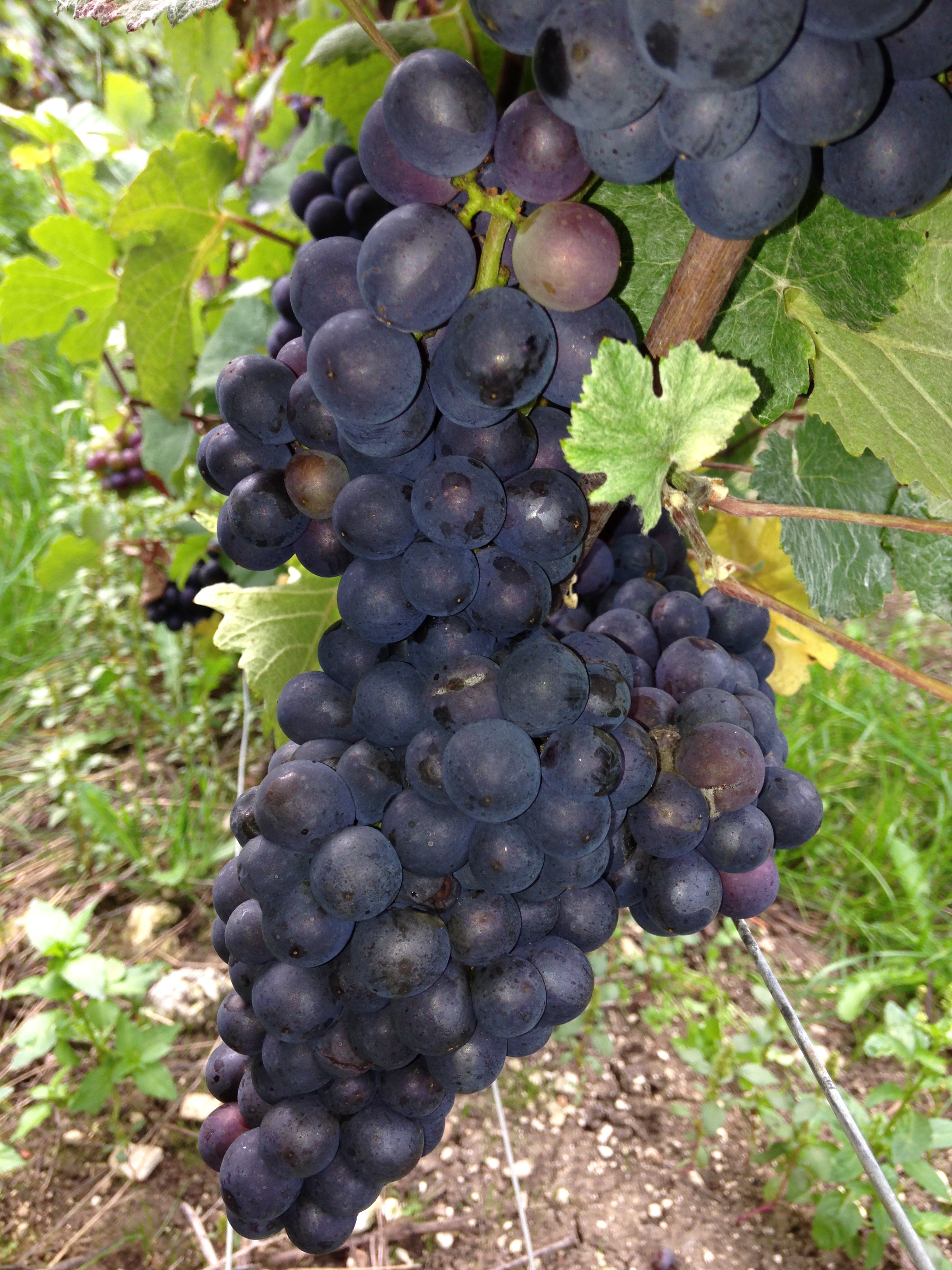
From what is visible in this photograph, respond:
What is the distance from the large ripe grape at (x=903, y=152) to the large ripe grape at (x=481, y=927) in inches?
18.2

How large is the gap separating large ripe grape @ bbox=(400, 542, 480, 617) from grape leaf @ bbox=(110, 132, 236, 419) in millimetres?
743

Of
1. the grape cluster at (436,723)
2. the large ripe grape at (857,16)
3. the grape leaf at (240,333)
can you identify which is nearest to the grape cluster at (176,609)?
the grape leaf at (240,333)

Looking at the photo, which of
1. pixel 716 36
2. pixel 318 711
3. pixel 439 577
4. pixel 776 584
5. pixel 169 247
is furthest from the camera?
pixel 169 247

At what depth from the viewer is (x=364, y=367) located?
479 millimetres

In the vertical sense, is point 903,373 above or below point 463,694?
above

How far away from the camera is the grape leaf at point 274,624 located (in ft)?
2.57

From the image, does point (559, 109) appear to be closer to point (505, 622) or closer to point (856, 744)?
point (505, 622)

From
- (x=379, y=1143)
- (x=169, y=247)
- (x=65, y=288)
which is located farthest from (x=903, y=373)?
(x=65, y=288)

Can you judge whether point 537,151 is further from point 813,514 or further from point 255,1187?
point 255,1187

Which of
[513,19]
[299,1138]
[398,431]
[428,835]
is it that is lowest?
[299,1138]

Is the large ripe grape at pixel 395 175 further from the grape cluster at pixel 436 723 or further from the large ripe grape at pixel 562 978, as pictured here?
the large ripe grape at pixel 562 978

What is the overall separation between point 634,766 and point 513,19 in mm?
426

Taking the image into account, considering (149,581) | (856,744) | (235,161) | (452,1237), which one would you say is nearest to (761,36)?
(235,161)

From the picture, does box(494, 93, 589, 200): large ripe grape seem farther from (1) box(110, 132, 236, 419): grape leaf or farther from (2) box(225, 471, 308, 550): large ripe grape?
(1) box(110, 132, 236, 419): grape leaf
